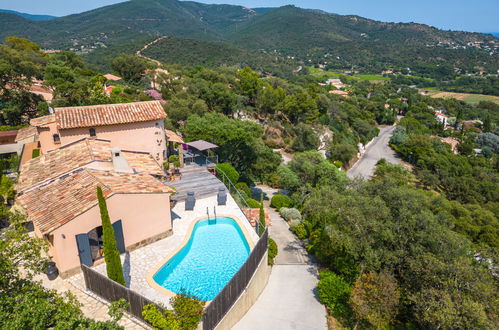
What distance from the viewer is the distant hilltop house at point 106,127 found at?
64.9 feet

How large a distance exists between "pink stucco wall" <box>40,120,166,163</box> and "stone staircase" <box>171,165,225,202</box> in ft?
9.55

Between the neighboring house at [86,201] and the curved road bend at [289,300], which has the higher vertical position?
the neighboring house at [86,201]

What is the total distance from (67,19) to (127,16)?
4231 cm

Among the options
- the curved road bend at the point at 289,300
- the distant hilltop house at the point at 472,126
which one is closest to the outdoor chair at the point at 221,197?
the curved road bend at the point at 289,300

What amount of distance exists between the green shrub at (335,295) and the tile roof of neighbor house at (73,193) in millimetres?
9394

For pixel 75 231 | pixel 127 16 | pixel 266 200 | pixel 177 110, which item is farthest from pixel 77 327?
pixel 127 16

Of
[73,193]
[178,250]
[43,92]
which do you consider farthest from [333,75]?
[73,193]

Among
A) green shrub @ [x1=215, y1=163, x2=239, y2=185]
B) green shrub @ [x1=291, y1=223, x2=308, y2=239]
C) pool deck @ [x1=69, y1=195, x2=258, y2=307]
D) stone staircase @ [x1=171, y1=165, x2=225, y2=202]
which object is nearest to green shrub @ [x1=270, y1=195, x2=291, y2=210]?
green shrub @ [x1=215, y1=163, x2=239, y2=185]

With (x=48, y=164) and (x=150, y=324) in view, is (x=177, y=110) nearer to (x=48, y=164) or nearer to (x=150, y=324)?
(x=48, y=164)

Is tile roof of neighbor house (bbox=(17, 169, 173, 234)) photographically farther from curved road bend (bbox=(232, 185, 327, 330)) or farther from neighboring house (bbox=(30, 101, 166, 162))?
curved road bend (bbox=(232, 185, 327, 330))

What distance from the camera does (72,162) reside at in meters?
16.6

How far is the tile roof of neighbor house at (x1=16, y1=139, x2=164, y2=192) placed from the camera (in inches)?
617

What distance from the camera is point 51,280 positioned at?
40.5 feet

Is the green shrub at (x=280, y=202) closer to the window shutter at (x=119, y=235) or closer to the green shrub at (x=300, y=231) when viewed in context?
the green shrub at (x=300, y=231)
